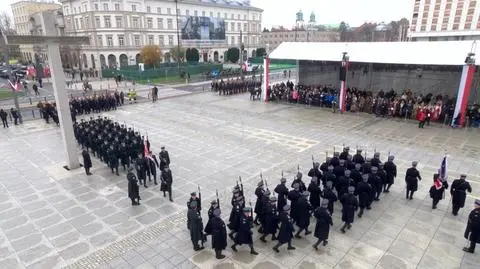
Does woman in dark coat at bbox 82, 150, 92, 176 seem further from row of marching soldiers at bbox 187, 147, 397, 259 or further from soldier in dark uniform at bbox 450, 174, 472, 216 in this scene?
soldier in dark uniform at bbox 450, 174, 472, 216

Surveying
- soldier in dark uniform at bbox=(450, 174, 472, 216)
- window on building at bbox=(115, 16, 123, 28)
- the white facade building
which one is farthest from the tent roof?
window on building at bbox=(115, 16, 123, 28)

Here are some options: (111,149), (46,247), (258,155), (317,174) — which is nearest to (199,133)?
(258,155)

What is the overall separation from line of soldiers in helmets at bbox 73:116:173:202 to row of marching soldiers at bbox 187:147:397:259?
9.74ft

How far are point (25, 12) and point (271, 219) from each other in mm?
105974

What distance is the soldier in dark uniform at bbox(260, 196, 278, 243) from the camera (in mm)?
7664

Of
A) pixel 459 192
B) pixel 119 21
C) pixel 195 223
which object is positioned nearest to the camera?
pixel 195 223

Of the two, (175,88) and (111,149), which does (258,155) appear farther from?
(175,88)

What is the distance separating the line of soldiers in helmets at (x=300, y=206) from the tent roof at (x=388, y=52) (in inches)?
460

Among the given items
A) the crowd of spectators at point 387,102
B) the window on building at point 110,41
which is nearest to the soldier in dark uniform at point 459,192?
the crowd of spectators at point 387,102

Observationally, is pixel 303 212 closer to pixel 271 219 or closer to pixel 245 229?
pixel 271 219

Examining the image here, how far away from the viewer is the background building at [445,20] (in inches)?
3150

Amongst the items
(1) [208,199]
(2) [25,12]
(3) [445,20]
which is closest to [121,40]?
(2) [25,12]

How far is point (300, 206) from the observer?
7.93 m

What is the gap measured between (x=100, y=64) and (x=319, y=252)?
62.4 metres
